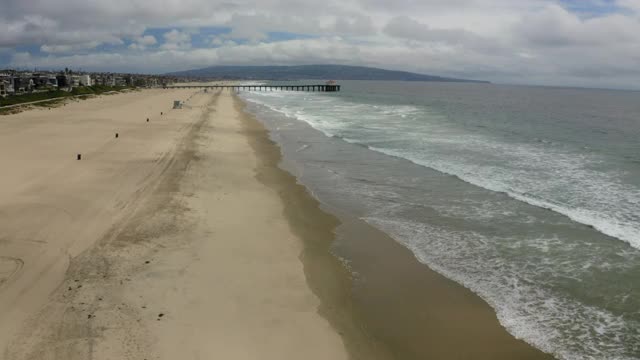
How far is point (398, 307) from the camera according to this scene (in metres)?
9.48

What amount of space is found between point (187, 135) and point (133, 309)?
2346cm

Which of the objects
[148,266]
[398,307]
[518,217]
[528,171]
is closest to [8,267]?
[148,266]

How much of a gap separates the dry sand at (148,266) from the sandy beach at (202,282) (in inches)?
1.3

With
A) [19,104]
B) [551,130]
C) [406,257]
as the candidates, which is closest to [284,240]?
[406,257]

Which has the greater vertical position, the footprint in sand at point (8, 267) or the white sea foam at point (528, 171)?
the white sea foam at point (528, 171)

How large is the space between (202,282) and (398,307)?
12.9 ft

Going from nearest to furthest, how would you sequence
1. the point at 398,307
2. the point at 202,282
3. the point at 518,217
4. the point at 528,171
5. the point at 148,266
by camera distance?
the point at 398,307, the point at 202,282, the point at 148,266, the point at 518,217, the point at 528,171

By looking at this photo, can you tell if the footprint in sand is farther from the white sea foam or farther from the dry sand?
the white sea foam

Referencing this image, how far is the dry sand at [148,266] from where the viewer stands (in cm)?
773

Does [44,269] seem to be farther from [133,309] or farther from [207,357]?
[207,357]

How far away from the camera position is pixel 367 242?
1305cm

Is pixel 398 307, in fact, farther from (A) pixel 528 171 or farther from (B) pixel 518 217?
(A) pixel 528 171

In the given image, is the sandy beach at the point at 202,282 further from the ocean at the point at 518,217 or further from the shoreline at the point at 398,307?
the ocean at the point at 518,217

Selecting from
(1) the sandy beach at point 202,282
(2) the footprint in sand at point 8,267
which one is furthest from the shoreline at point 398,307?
(2) the footprint in sand at point 8,267
